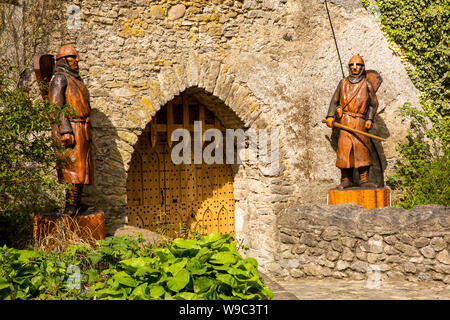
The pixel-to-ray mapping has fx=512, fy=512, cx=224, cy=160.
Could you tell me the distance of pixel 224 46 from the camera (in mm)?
7164

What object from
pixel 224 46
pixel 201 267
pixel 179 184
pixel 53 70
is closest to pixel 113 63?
pixel 53 70

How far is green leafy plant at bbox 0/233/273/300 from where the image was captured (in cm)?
329

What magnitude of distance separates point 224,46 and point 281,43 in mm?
888

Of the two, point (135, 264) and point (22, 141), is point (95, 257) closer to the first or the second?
point (135, 264)

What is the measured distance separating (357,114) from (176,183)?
2789 millimetres

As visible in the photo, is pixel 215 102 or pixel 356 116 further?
pixel 215 102

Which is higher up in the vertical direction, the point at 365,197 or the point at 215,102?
the point at 215,102

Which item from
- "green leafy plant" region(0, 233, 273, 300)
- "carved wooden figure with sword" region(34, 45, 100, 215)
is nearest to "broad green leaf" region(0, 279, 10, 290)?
"green leafy plant" region(0, 233, 273, 300)

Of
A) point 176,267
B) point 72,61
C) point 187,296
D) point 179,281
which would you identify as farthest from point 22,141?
point 187,296

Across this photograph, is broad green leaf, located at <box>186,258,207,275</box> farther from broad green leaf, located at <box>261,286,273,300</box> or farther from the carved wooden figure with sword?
the carved wooden figure with sword

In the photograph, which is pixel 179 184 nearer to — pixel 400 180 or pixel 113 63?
pixel 113 63

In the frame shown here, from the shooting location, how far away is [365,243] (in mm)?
6074

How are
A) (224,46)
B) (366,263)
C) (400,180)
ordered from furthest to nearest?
(400,180)
(224,46)
(366,263)

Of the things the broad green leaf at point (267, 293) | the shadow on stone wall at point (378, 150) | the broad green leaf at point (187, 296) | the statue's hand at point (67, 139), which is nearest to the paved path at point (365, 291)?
the broad green leaf at point (267, 293)
